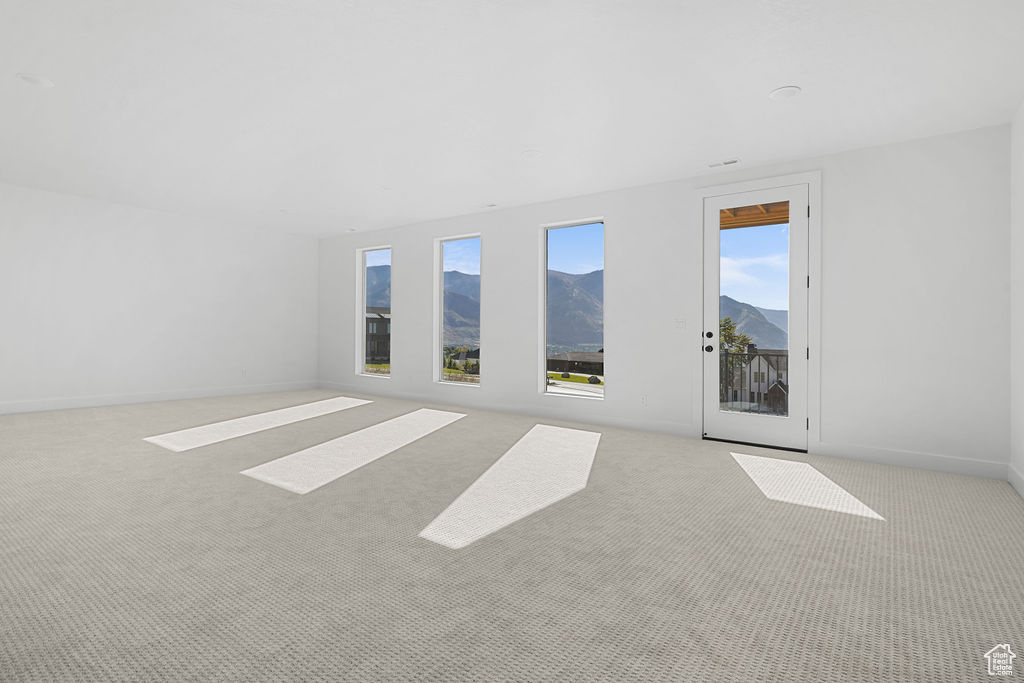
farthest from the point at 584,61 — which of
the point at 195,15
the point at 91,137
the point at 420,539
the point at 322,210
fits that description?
the point at 322,210

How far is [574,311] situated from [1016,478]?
4.58 metres

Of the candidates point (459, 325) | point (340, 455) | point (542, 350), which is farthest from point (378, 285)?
point (340, 455)

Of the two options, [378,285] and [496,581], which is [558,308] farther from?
[496,581]

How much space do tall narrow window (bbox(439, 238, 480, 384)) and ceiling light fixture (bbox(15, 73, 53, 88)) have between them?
4.40 metres

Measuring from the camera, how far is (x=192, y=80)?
10.1 ft

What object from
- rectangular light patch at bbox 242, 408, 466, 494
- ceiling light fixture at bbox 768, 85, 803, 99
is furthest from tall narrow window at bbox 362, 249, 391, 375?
ceiling light fixture at bbox 768, 85, 803, 99

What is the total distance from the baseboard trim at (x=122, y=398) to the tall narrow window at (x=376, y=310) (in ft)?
4.72

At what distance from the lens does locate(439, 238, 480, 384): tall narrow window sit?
6.94 metres

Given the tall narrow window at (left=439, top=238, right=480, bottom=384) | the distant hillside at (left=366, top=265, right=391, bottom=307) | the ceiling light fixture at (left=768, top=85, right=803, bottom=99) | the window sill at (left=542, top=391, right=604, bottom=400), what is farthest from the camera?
the distant hillside at (left=366, top=265, right=391, bottom=307)

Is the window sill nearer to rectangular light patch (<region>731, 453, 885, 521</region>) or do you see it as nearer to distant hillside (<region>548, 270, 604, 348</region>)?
distant hillside (<region>548, 270, 604, 348</region>)

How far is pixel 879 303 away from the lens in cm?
400

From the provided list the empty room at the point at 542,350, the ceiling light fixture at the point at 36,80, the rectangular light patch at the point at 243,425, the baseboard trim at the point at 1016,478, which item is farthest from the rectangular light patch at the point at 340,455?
the baseboard trim at the point at 1016,478

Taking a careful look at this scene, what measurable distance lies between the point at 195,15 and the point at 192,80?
31.0 inches

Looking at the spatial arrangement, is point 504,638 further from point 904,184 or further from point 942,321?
point 904,184
